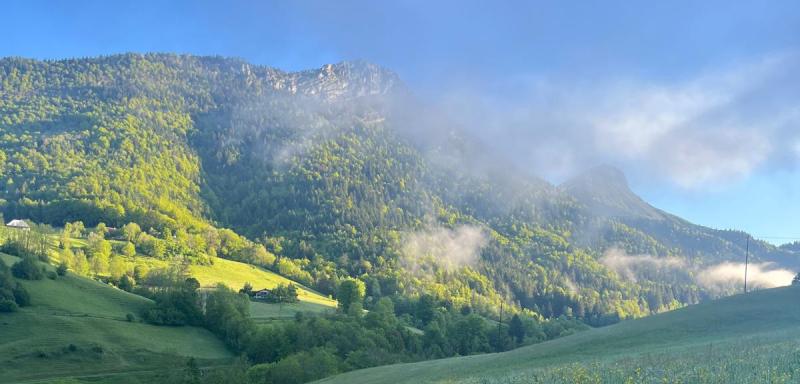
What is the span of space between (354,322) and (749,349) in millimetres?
95311

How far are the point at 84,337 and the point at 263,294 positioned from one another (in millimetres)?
75529

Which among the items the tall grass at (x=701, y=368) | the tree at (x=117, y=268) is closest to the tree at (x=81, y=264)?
the tree at (x=117, y=268)

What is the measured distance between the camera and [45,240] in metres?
152

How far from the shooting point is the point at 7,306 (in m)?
98.1

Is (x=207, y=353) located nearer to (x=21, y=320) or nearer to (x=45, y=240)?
(x=21, y=320)

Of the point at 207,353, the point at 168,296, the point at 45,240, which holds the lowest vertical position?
Answer: the point at 207,353

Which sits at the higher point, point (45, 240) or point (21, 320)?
point (45, 240)

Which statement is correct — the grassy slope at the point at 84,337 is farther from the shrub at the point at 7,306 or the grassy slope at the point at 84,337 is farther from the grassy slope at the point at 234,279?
the grassy slope at the point at 234,279

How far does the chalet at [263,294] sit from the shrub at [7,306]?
227 feet

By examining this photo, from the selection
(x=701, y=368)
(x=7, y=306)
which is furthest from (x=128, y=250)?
(x=701, y=368)

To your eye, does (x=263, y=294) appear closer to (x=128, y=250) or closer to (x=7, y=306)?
(x=128, y=250)

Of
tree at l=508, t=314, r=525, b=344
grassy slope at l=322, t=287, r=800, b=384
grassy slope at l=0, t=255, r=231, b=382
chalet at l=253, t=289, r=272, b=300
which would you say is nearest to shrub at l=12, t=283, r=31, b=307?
grassy slope at l=0, t=255, r=231, b=382

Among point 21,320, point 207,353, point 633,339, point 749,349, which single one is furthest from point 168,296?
point 749,349

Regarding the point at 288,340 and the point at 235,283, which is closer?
the point at 288,340
